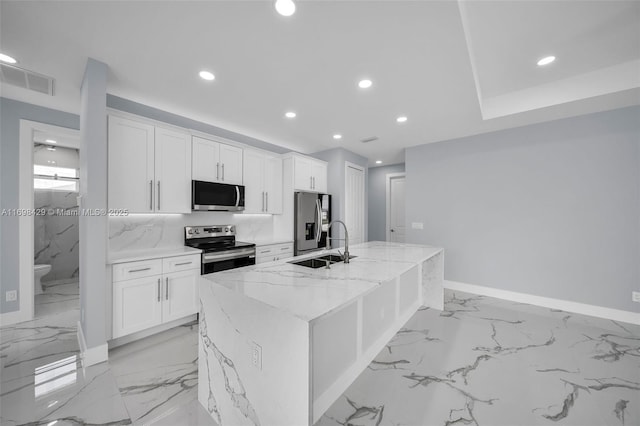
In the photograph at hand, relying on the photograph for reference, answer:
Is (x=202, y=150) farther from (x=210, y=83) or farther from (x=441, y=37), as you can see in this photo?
(x=441, y=37)

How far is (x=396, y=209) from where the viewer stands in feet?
19.9

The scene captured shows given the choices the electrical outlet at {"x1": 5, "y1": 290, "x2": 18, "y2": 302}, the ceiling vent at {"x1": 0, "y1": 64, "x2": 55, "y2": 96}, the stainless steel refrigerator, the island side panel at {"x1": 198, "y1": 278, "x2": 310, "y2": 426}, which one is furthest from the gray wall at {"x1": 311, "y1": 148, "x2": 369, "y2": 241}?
the electrical outlet at {"x1": 5, "y1": 290, "x2": 18, "y2": 302}

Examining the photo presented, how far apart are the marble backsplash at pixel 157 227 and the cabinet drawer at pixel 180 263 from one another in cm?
63

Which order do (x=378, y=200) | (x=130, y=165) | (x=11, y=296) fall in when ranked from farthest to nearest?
1. (x=378, y=200)
2. (x=11, y=296)
3. (x=130, y=165)

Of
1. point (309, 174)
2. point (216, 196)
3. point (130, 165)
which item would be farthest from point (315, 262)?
point (309, 174)

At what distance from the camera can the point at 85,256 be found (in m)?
2.06

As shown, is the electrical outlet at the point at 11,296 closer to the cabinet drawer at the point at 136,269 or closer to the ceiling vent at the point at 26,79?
the cabinet drawer at the point at 136,269

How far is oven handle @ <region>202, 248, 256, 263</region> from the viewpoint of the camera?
2834mm

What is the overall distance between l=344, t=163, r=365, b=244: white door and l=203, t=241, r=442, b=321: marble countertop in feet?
8.76

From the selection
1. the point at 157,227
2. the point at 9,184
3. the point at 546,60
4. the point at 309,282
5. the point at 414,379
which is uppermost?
the point at 546,60

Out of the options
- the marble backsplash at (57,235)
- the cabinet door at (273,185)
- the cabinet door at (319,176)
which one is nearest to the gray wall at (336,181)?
the cabinet door at (319,176)

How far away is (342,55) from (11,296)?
4437 millimetres

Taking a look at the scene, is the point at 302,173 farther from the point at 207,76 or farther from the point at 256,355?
the point at 256,355

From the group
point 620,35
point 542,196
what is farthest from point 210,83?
point 542,196
